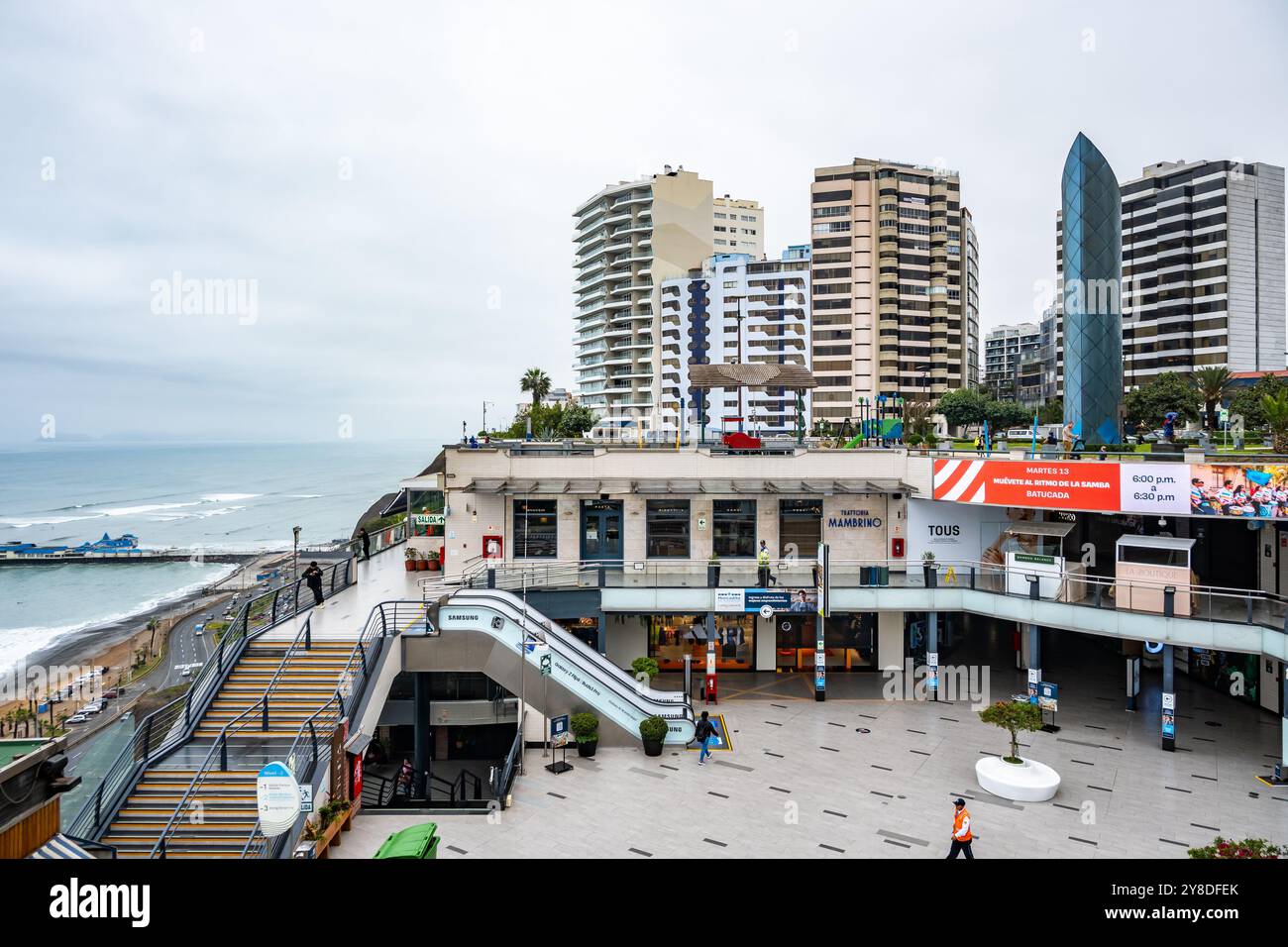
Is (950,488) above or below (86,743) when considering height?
above

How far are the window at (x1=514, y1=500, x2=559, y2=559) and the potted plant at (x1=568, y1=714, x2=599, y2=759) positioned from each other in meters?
8.55

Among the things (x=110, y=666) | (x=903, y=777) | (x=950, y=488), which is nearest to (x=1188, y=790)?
(x=903, y=777)

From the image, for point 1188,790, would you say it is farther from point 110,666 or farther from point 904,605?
point 110,666

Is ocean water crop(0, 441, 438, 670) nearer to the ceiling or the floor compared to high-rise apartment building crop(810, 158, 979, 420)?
Answer: nearer to the floor

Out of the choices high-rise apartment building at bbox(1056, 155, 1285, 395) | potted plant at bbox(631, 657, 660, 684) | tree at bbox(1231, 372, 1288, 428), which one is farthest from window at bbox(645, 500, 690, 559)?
high-rise apartment building at bbox(1056, 155, 1285, 395)

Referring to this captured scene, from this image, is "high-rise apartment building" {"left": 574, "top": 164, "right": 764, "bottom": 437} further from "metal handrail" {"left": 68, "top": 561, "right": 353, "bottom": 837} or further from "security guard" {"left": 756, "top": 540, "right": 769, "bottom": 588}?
"metal handrail" {"left": 68, "top": 561, "right": 353, "bottom": 837}

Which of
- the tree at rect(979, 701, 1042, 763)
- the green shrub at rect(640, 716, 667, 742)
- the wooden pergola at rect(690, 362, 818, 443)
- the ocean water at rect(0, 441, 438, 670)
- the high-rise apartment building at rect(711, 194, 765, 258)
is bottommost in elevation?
the ocean water at rect(0, 441, 438, 670)

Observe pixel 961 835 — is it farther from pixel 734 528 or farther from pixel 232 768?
pixel 734 528

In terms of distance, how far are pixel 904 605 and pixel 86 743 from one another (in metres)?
37.4

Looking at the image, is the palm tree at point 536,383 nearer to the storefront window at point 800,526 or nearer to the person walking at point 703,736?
the storefront window at point 800,526

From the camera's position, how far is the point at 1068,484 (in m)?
22.8

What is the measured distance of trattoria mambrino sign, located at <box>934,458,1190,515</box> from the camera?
816 inches
